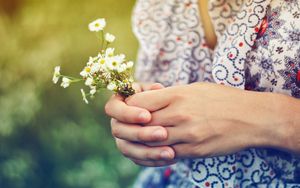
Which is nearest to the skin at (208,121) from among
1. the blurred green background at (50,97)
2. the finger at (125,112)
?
the finger at (125,112)

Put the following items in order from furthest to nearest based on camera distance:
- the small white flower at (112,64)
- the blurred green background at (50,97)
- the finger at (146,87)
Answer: the blurred green background at (50,97)
the finger at (146,87)
the small white flower at (112,64)

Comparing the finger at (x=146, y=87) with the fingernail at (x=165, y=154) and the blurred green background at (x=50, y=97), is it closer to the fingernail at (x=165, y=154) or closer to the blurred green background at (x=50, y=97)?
the fingernail at (x=165, y=154)

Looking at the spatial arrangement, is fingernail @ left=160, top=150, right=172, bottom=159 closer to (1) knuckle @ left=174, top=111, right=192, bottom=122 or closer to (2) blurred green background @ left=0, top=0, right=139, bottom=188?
(1) knuckle @ left=174, top=111, right=192, bottom=122

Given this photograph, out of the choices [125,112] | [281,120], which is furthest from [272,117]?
[125,112]

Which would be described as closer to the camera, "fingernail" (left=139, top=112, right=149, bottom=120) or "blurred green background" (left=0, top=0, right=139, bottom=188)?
"fingernail" (left=139, top=112, right=149, bottom=120)

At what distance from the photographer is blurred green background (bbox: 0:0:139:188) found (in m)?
1.77

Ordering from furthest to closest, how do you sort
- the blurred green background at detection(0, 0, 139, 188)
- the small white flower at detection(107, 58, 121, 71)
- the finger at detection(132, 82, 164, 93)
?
the blurred green background at detection(0, 0, 139, 188) < the finger at detection(132, 82, 164, 93) < the small white flower at detection(107, 58, 121, 71)

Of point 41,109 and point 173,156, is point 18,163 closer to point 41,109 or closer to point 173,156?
point 41,109

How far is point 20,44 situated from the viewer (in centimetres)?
177

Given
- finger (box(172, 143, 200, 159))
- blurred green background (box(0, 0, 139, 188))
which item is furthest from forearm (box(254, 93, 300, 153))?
blurred green background (box(0, 0, 139, 188))

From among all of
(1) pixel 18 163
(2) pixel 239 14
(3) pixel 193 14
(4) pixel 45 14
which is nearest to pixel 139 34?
(3) pixel 193 14

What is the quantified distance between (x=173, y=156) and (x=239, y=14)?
0.92 feet

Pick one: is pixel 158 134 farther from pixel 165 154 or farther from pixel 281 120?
pixel 281 120

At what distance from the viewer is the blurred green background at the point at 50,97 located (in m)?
1.77
